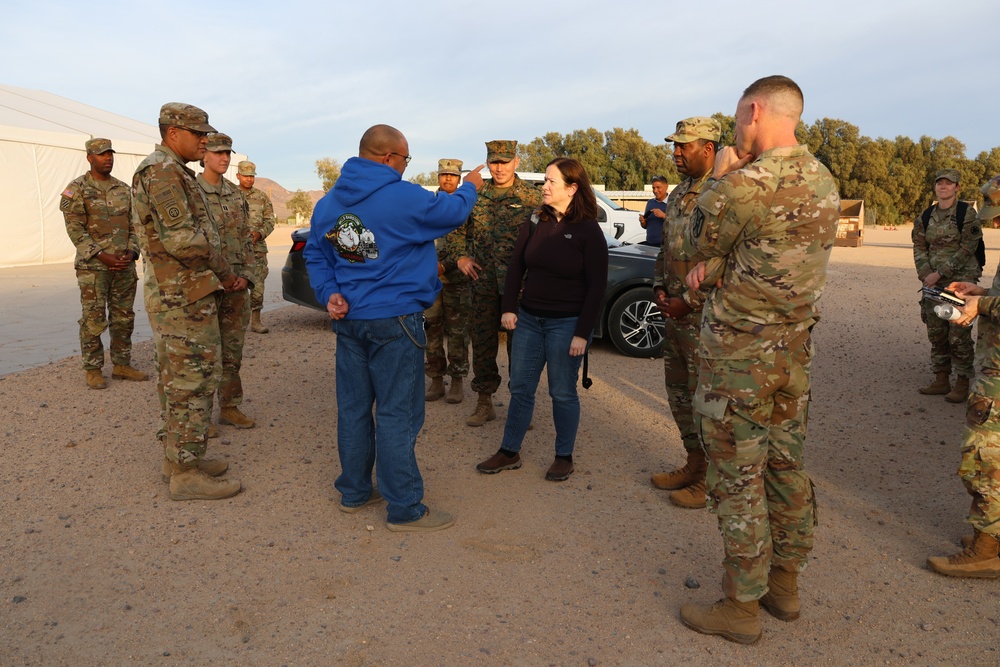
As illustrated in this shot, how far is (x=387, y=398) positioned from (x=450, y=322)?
2.68m

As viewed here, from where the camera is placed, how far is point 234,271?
Answer: 5.59 meters

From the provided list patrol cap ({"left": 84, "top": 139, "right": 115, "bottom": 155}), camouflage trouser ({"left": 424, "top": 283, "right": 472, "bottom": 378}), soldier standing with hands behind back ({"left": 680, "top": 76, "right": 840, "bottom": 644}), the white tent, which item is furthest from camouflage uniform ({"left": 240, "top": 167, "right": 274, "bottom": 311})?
the white tent

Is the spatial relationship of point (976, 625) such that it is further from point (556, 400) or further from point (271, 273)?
point (271, 273)

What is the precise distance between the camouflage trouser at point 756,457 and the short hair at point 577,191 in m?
1.72

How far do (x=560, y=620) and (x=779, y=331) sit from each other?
1527mm

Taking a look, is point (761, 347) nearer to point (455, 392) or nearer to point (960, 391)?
point (455, 392)

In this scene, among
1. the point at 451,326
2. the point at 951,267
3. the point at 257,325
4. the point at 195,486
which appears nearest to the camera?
the point at 195,486

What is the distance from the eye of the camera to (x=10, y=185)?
1769 centimetres

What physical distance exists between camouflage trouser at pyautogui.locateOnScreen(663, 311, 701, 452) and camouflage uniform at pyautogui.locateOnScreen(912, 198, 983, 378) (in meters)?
3.45

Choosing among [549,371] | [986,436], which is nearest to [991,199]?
[986,436]

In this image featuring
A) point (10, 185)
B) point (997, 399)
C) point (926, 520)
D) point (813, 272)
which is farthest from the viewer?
point (10, 185)

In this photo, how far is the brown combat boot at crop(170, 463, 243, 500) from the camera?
4.33 m

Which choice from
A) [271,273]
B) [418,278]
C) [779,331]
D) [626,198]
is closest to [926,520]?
[779,331]

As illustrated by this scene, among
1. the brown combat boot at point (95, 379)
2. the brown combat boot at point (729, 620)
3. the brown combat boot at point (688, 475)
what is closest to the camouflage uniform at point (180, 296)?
the brown combat boot at point (95, 379)
